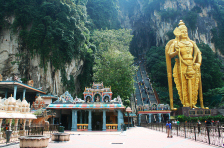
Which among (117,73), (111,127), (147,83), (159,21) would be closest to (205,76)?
(147,83)

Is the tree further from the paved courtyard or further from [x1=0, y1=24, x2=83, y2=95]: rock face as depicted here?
the paved courtyard

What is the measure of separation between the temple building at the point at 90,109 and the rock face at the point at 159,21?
117ft

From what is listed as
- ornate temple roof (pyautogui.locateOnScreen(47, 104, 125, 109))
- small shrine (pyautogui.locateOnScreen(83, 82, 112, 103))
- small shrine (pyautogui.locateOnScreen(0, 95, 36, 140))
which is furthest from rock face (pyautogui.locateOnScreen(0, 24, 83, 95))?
small shrine (pyautogui.locateOnScreen(0, 95, 36, 140))

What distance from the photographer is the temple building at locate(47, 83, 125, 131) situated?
19453 mm

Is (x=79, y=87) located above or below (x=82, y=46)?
below

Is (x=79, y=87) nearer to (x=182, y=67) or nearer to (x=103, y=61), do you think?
(x=103, y=61)

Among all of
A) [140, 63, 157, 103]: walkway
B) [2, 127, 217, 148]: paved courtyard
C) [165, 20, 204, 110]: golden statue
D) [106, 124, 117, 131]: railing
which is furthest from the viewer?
[140, 63, 157, 103]: walkway

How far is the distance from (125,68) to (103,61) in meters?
4.76

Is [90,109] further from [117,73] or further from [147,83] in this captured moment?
[147,83]

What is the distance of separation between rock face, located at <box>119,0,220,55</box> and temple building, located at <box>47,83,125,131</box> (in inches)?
1406

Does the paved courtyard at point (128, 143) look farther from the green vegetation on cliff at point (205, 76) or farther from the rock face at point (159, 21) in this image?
the rock face at point (159, 21)

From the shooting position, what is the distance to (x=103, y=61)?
33156mm

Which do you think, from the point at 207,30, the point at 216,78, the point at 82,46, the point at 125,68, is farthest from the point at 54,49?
the point at 207,30

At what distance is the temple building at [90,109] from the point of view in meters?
19.5
